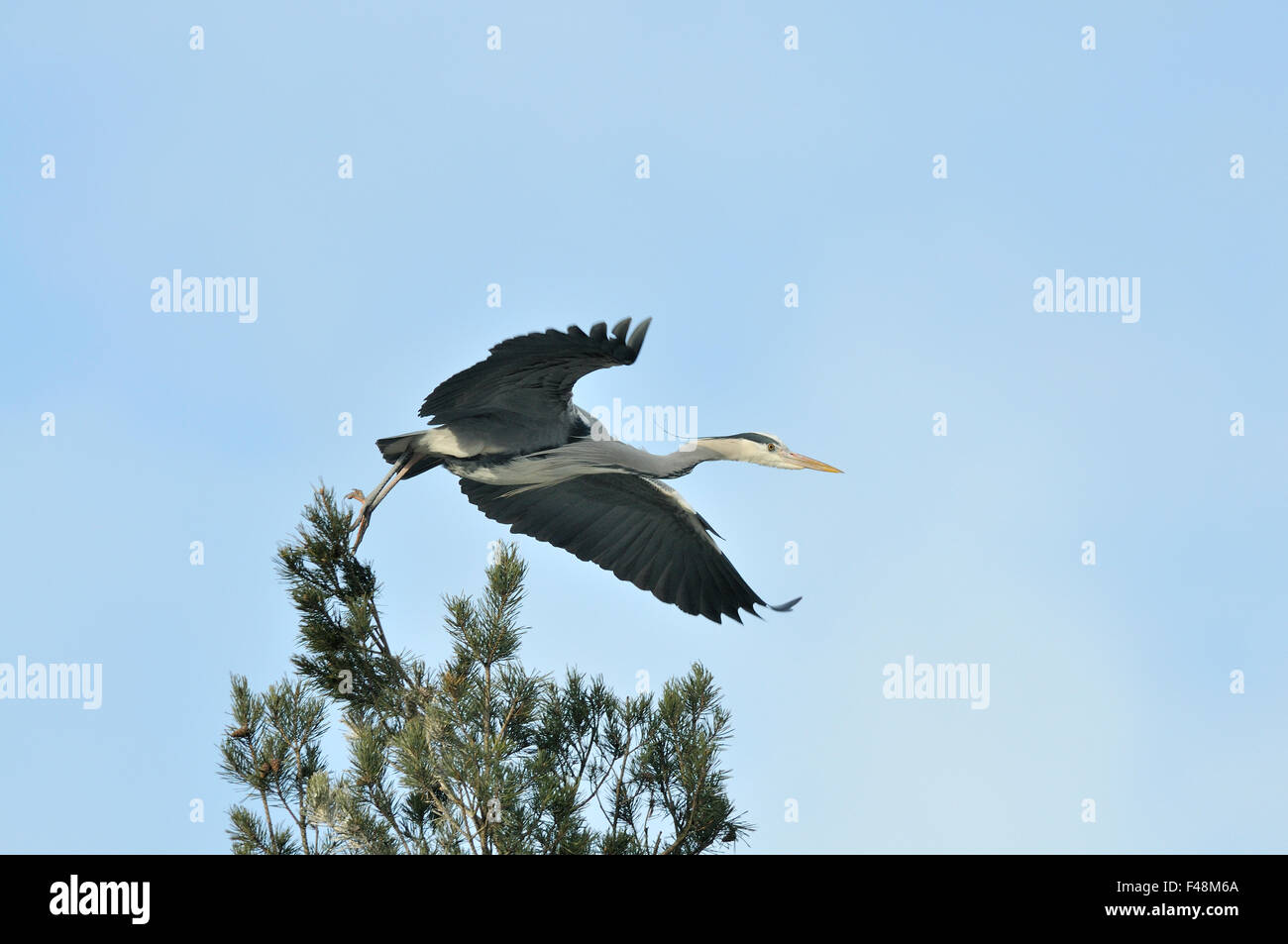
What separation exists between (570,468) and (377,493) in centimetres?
132

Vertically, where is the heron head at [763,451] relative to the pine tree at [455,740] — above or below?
above

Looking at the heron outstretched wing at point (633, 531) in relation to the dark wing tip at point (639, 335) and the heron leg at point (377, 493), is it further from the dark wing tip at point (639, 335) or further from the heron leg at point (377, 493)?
the dark wing tip at point (639, 335)

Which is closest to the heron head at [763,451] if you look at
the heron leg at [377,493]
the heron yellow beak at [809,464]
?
the heron yellow beak at [809,464]

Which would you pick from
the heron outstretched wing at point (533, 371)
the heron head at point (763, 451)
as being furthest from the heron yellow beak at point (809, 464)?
the heron outstretched wing at point (533, 371)

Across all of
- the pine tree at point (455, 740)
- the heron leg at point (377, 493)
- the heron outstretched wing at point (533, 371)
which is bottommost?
the pine tree at point (455, 740)

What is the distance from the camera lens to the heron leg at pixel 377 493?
22.7 feet

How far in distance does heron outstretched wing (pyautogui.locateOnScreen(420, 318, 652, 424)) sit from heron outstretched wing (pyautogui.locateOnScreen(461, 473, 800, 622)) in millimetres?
1095

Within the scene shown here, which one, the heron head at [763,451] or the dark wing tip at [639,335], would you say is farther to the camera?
the heron head at [763,451]

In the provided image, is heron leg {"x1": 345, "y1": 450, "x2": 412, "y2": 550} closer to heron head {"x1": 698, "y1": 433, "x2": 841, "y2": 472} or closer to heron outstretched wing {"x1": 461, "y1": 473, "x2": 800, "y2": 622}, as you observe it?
heron outstretched wing {"x1": 461, "y1": 473, "x2": 800, "y2": 622}
